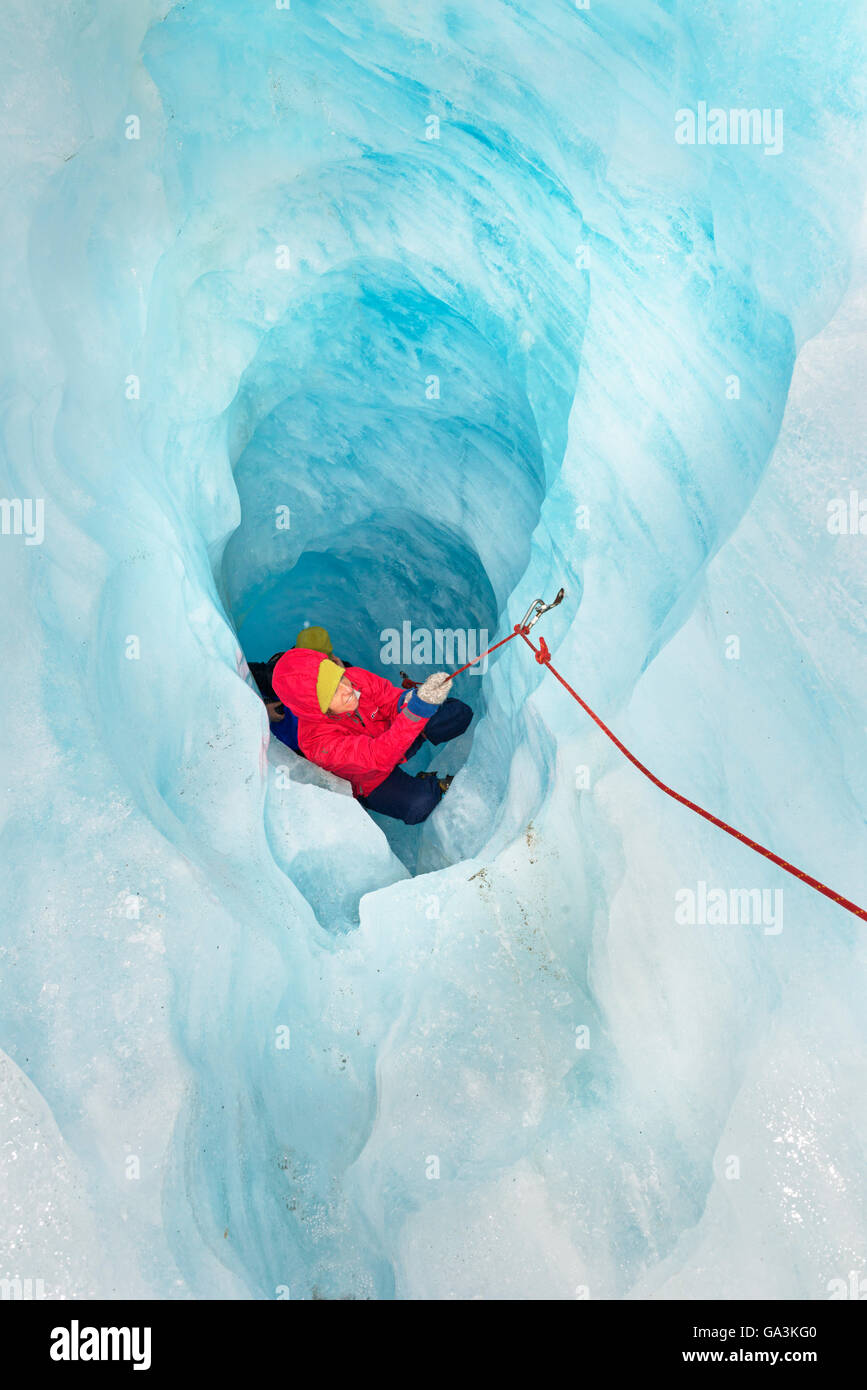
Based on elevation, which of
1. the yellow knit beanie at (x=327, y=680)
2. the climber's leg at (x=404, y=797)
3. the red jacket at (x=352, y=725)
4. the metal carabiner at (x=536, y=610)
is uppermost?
the metal carabiner at (x=536, y=610)

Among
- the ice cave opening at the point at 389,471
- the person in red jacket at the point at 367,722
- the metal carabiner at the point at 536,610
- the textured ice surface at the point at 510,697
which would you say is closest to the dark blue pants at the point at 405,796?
the person in red jacket at the point at 367,722

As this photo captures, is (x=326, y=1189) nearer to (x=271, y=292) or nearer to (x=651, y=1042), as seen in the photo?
(x=651, y=1042)

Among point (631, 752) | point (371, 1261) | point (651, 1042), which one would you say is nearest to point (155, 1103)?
point (371, 1261)

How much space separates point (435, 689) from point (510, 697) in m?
0.37

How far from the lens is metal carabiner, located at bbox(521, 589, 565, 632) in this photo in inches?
116

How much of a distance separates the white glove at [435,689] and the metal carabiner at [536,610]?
360mm

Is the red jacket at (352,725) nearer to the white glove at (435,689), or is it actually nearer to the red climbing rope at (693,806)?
the white glove at (435,689)

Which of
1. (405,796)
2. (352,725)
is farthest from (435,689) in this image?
(405,796)

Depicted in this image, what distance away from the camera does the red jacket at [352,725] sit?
3504mm

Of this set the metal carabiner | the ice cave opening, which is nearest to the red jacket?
the ice cave opening

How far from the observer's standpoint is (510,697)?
3.45 m

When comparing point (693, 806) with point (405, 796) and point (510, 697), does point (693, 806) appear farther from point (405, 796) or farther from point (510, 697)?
point (405, 796)

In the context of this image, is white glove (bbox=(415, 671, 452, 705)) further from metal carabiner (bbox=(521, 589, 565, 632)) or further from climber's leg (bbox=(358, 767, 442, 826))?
climber's leg (bbox=(358, 767, 442, 826))

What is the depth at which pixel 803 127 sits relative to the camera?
2.37 m
